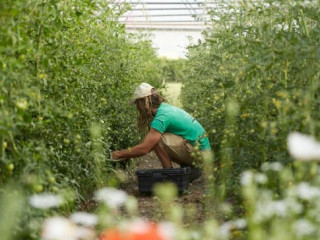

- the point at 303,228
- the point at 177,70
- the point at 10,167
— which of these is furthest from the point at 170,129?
the point at 177,70

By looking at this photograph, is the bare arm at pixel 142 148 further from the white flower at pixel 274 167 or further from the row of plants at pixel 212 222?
the white flower at pixel 274 167

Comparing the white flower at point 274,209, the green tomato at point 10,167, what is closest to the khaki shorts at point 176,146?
the green tomato at point 10,167

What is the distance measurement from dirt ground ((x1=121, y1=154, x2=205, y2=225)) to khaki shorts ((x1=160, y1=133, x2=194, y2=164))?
31cm

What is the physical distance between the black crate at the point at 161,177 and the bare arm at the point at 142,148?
188 millimetres

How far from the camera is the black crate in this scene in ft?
16.1

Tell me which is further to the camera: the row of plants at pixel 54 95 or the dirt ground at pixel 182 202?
the dirt ground at pixel 182 202

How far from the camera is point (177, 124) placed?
5.43 meters

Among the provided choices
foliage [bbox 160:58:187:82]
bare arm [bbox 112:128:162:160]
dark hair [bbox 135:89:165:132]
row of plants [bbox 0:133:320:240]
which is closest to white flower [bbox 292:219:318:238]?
row of plants [bbox 0:133:320:240]

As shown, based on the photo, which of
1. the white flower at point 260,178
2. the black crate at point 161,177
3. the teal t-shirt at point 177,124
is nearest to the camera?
the white flower at point 260,178

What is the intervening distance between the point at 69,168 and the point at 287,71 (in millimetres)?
1492

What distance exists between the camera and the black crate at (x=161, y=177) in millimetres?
4918

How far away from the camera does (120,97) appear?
6016 millimetres

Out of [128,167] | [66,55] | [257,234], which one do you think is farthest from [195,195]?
[257,234]

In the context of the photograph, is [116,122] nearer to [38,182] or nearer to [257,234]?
[38,182]
